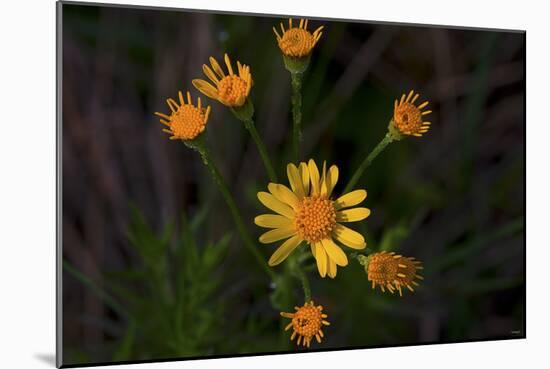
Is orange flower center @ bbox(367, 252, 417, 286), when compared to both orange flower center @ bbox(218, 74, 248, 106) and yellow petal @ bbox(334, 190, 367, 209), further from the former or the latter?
orange flower center @ bbox(218, 74, 248, 106)

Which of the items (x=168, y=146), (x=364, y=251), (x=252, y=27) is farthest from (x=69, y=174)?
(x=364, y=251)

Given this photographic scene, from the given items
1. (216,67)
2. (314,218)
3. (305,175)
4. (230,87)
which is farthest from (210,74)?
(314,218)

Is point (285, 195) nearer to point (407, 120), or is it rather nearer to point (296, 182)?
point (296, 182)

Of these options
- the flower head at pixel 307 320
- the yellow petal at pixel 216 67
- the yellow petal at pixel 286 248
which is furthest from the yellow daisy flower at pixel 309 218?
the yellow petal at pixel 216 67

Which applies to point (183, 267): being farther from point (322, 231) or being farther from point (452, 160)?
point (452, 160)

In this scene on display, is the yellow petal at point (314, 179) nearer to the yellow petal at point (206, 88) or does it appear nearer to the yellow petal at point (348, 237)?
the yellow petal at point (348, 237)

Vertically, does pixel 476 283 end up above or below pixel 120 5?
below

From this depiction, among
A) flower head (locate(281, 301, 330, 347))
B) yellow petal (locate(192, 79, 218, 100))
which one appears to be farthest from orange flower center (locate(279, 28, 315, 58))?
flower head (locate(281, 301, 330, 347))
